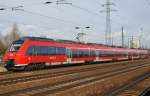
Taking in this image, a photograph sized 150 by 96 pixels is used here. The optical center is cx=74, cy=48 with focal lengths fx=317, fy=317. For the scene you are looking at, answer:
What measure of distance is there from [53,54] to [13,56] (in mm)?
6971

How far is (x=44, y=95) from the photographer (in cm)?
1477

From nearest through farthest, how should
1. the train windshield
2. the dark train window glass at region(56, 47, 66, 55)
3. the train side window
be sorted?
1. the train windshield
2. the dark train window glass at region(56, 47, 66, 55)
3. the train side window

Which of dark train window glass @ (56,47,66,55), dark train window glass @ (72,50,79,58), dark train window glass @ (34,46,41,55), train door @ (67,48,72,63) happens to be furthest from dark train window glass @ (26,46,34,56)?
dark train window glass @ (72,50,79,58)

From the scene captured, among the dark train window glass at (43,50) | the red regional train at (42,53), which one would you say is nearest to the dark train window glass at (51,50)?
the red regional train at (42,53)

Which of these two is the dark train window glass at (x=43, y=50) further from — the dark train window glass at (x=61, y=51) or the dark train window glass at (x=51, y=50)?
the dark train window glass at (x=61, y=51)

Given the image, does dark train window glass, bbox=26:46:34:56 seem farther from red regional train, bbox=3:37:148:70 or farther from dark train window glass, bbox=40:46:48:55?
dark train window glass, bbox=40:46:48:55

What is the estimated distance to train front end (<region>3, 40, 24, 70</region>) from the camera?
29594 millimetres

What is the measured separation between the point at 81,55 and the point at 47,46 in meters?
12.0

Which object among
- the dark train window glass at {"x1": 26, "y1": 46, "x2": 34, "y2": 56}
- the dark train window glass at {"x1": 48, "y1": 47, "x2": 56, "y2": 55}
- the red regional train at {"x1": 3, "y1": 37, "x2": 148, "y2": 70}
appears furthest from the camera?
the dark train window glass at {"x1": 48, "y1": 47, "x2": 56, "y2": 55}

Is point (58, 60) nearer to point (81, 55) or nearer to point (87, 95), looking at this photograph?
point (81, 55)

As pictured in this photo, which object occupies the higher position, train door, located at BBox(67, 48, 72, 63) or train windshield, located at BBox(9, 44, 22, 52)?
train windshield, located at BBox(9, 44, 22, 52)

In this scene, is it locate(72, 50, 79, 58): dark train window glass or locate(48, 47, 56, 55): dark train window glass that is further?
locate(72, 50, 79, 58): dark train window glass

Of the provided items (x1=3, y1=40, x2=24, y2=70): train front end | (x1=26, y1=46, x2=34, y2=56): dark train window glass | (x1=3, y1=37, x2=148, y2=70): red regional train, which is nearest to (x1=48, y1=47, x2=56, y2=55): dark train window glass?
(x1=3, y1=37, x2=148, y2=70): red regional train

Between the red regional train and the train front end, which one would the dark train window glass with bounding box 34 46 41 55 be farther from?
the train front end
